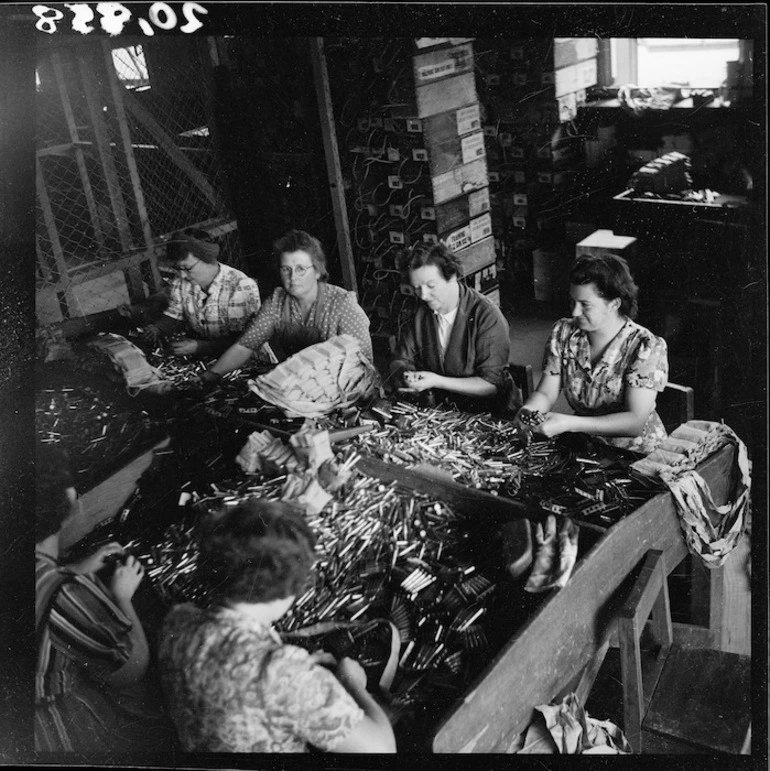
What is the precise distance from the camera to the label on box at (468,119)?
2.17 m

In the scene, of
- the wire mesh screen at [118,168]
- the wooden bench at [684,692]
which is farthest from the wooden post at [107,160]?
the wooden bench at [684,692]

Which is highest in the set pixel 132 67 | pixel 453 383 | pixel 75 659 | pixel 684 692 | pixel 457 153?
pixel 132 67

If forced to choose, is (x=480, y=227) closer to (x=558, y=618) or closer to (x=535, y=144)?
(x=535, y=144)

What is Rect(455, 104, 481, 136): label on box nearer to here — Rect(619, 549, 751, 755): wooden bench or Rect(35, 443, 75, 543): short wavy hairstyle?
Rect(619, 549, 751, 755): wooden bench

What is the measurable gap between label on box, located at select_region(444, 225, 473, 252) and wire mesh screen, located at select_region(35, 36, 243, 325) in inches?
23.8

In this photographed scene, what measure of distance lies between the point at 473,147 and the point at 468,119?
0.25ft

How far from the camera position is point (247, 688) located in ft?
6.25

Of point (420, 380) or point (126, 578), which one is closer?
point (126, 578)

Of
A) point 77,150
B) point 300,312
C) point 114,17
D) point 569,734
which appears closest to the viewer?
point 569,734

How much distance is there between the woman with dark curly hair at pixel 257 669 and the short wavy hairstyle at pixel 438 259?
2.68ft

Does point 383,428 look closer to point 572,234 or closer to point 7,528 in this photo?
point 572,234

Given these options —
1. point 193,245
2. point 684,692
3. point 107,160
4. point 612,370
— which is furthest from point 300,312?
point 684,692

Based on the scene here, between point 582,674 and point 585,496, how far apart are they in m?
0.45

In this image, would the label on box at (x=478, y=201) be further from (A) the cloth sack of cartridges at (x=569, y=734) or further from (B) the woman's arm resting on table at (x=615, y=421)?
(A) the cloth sack of cartridges at (x=569, y=734)
